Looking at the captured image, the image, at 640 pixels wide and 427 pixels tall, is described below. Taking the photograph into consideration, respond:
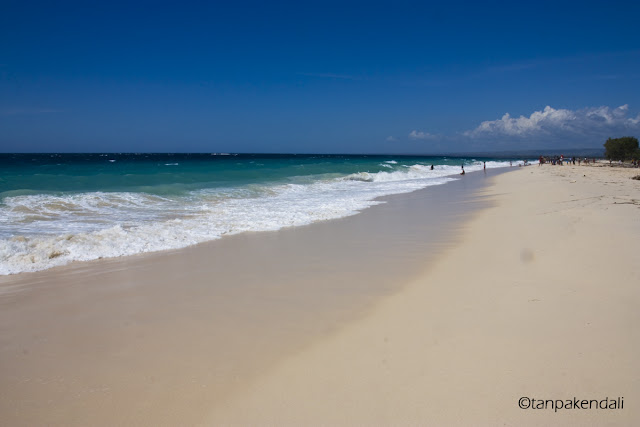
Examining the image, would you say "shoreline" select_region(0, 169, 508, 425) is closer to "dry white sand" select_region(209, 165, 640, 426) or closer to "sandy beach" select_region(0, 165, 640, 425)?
"sandy beach" select_region(0, 165, 640, 425)

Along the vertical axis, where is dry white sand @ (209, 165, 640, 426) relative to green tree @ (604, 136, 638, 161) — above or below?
below

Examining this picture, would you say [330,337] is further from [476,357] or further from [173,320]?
[173,320]

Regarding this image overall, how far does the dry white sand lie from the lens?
2.54 meters

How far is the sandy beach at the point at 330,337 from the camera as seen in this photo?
2.62 meters

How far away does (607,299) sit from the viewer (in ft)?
13.8

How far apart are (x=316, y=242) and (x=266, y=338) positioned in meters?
4.35

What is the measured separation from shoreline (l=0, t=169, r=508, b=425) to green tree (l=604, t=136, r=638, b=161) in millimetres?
49645

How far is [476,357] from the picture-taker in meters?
3.12

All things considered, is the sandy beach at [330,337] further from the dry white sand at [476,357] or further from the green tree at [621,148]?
the green tree at [621,148]

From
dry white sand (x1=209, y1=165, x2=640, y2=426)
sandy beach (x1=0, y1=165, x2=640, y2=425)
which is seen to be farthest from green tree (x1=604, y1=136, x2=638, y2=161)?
dry white sand (x1=209, y1=165, x2=640, y2=426)

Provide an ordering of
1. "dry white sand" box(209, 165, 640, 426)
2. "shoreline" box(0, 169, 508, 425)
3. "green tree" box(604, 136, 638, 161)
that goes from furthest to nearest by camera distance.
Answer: "green tree" box(604, 136, 638, 161) → "shoreline" box(0, 169, 508, 425) → "dry white sand" box(209, 165, 640, 426)

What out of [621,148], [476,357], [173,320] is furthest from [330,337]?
[621,148]

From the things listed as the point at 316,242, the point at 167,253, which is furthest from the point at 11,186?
the point at 316,242

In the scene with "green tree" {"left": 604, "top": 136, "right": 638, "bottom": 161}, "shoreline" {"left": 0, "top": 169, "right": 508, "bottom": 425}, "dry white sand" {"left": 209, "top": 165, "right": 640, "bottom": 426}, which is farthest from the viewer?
"green tree" {"left": 604, "top": 136, "right": 638, "bottom": 161}
